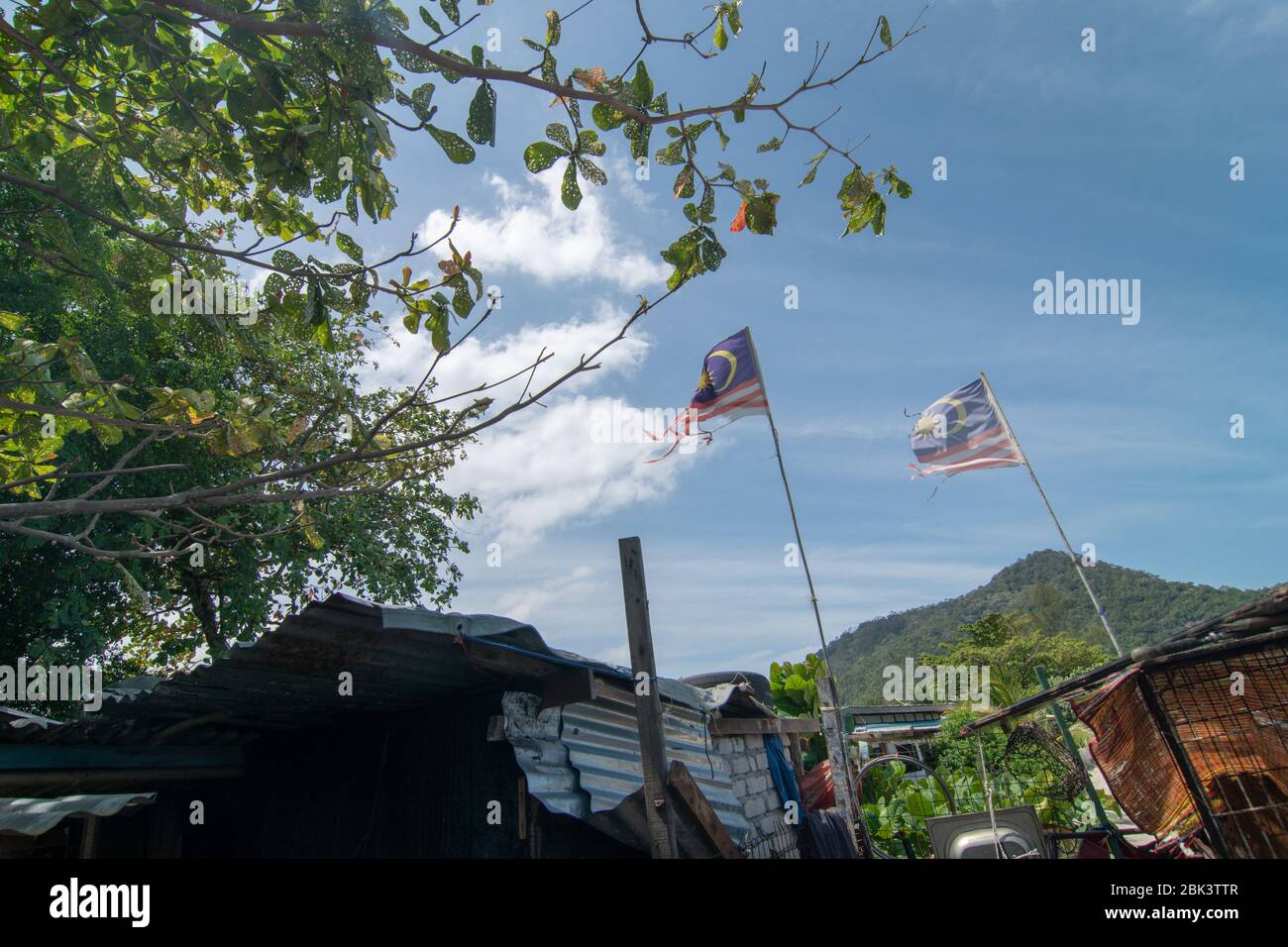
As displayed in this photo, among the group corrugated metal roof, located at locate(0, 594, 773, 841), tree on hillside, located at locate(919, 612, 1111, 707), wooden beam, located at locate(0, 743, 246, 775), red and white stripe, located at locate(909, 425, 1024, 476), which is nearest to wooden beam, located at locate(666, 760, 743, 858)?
corrugated metal roof, located at locate(0, 594, 773, 841)

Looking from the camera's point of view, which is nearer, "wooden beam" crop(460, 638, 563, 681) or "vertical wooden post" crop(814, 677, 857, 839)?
"wooden beam" crop(460, 638, 563, 681)

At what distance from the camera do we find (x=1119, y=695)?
6207mm

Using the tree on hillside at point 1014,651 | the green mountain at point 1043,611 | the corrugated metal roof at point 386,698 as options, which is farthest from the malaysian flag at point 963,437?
the green mountain at point 1043,611

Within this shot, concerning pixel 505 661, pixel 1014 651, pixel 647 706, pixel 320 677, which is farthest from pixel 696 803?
pixel 1014 651

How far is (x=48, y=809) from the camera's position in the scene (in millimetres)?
5273

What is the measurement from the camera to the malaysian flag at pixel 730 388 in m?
11.6

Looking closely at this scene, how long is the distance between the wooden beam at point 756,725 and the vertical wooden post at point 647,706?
3874 millimetres

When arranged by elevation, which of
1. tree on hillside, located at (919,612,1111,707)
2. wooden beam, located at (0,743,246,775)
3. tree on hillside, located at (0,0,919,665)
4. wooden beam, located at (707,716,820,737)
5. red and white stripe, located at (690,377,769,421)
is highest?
red and white stripe, located at (690,377,769,421)

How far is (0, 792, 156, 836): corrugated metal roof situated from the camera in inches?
198

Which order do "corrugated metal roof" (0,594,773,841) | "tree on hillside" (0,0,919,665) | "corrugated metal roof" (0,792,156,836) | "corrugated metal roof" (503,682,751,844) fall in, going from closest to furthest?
1. "tree on hillside" (0,0,919,665)
2. "corrugated metal roof" (0,594,773,841)
3. "corrugated metal roof" (0,792,156,836)
4. "corrugated metal roof" (503,682,751,844)

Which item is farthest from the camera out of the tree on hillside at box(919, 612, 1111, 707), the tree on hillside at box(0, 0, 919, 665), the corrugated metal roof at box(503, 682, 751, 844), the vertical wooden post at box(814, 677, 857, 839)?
the tree on hillside at box(919, 612, 1111, 707)

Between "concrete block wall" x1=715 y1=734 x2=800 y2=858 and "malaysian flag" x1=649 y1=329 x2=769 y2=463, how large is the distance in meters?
4.55

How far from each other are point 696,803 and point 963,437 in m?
10.3

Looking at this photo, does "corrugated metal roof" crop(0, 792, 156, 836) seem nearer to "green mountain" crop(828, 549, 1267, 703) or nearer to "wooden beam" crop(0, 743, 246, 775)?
"wooden beam" crop(0, 743, 246, 775)
